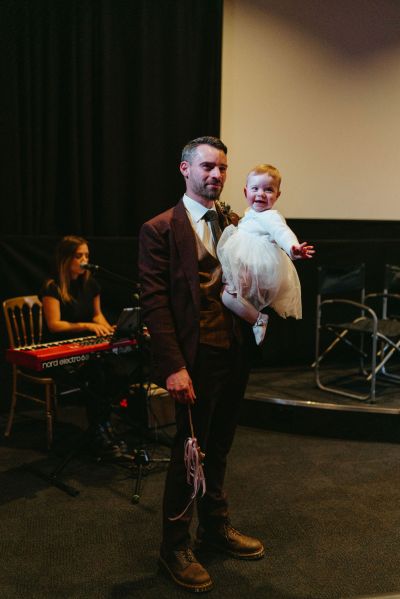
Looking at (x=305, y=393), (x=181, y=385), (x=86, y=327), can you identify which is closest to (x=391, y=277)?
(x=305, y=393)

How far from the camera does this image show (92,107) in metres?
4.83

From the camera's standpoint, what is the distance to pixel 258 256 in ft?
7.57

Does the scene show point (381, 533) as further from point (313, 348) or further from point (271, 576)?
point (313, 348)

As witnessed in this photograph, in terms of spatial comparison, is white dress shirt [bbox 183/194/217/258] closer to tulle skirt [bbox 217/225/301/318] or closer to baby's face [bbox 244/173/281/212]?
tulle skirt [bbox 217/225/301/318]

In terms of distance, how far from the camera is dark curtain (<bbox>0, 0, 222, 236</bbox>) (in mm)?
4555

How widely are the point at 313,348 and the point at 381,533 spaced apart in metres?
2.80

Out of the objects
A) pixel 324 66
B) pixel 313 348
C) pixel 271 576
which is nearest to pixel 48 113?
pixel 324 66

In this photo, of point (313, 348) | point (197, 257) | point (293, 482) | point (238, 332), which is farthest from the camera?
point (313, 348)

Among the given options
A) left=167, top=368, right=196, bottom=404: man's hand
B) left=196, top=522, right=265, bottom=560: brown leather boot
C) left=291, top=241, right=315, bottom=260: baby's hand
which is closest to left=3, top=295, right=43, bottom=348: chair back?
left=196, top=522, right=265, bottom=560: brown leather boot

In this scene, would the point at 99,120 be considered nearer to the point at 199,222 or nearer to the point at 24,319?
the point at 24,319

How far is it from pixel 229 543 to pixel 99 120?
136 inches

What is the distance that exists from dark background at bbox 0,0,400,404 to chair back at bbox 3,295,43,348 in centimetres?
15

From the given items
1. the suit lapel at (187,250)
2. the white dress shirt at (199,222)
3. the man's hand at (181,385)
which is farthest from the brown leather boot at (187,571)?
the white dress shirt at (199,222)

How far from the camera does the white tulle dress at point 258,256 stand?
88.7 inches
